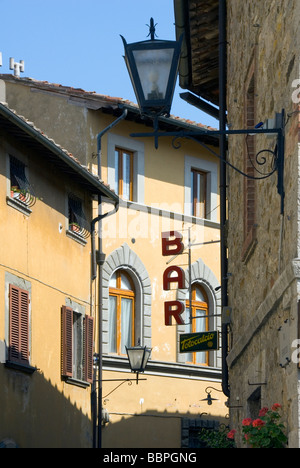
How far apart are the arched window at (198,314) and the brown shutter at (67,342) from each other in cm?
564

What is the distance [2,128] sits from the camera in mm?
17516

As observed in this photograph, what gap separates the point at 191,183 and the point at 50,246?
266 inches

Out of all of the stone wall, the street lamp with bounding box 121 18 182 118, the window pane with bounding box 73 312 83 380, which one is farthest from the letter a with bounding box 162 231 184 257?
the street lamp with bounding box 121 18 182 118

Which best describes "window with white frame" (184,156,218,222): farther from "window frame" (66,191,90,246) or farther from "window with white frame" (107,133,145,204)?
"window frame" (66,191,90,246)

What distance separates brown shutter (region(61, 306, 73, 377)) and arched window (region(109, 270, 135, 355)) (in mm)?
3535

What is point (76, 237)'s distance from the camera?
2073 cm

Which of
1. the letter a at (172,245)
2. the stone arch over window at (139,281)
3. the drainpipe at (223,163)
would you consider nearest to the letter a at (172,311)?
the stone arch over window at (139,281)

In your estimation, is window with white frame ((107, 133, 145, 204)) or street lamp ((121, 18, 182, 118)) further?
window with white frame ((107, 133, 145, 204))

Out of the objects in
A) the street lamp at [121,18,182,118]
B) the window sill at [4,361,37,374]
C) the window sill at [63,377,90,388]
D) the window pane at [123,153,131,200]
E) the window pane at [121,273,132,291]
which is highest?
the window pane at [123,153,131,200]

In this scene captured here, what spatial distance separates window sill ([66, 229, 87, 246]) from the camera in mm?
20331

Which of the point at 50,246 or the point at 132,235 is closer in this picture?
the point at 50,246

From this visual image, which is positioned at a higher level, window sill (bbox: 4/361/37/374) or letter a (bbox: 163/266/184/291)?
letter a (bbox: 163/266/184/291)

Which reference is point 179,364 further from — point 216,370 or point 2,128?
point 2,128

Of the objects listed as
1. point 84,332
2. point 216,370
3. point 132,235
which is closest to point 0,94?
point 132,235
